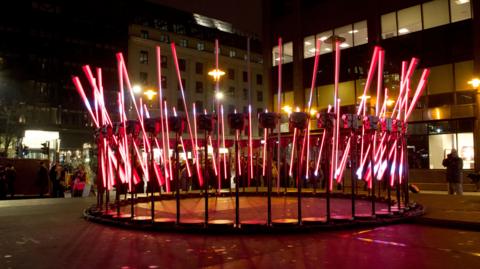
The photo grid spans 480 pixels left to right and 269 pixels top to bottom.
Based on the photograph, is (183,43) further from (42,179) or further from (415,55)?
(42,179)

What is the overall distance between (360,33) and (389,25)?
2380mm

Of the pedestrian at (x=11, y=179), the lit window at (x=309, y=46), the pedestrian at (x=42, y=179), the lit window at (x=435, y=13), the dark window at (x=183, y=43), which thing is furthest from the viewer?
the dark window at (x=183, y=43)

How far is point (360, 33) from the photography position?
107ft

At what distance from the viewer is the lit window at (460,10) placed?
89.1 feet

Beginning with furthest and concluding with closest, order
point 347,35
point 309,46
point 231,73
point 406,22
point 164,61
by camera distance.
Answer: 1. point 231,73
2. point 164,61
3. point 309,46
4. point 347,35
5. point 406,22

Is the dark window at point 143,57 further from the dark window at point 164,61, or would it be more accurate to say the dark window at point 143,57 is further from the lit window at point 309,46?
the lit window at point 309,46

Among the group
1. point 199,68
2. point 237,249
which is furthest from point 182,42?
point 237,249

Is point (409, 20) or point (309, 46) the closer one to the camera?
point (409, 20)

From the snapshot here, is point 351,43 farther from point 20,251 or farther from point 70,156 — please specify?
point 70,156

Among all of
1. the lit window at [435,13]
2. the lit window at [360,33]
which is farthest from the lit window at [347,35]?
the lit window at [435,13]

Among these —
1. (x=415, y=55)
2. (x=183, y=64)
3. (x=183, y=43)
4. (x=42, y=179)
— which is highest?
(x=183, y=43)

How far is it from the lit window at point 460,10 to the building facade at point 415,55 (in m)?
0.05

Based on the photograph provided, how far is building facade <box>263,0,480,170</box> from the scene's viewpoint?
88.4ft

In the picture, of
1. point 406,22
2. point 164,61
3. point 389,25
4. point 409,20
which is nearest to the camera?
point 409,20
